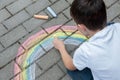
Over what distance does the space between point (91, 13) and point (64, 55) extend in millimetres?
702

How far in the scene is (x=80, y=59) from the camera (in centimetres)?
237

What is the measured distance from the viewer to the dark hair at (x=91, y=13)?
88.2 inches

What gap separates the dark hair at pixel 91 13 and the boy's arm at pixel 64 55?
493 millimetres

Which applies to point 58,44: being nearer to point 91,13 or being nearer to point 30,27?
point 30,27

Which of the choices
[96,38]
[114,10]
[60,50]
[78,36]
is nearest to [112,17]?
[114,10]

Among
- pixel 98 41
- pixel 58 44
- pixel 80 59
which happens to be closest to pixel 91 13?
pixel 98 41

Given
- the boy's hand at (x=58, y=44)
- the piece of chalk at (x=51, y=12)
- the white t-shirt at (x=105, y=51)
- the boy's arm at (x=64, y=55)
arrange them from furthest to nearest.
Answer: the piece of chalk at (x=51, y=12) → the boy's hand at (x=58, y=44) → the boy's arm at (x=64, y=55) → the white t-shirt at (x=105, y=51)

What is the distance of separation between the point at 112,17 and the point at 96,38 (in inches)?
47.3

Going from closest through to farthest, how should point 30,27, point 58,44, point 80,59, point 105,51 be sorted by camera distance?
1. point 105,51
2. point 80,59
3. point 58,44
4. point 30,27

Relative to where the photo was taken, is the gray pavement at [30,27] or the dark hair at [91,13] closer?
the dark hair at [91,13]

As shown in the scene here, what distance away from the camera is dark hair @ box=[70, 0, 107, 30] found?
224 centimetres

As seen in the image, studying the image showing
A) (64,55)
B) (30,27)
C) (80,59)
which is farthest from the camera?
(30,27)

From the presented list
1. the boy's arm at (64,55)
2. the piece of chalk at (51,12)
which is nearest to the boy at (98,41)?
the boy's arm at (64,55)

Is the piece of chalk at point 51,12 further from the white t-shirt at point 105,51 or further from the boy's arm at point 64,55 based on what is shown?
the white t-shirt at point 105,51
